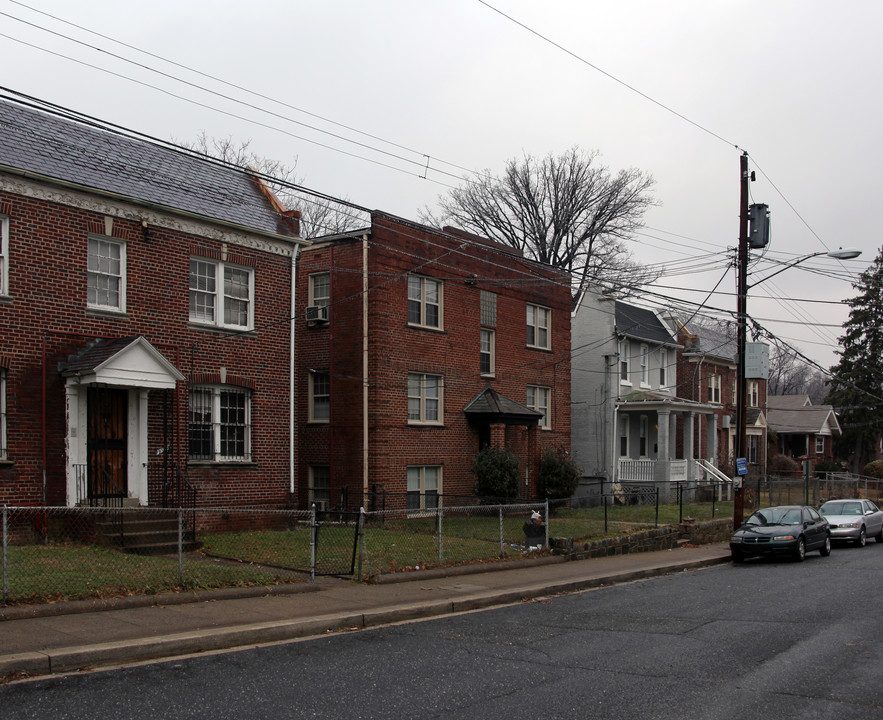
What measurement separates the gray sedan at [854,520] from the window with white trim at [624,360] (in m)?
11.9

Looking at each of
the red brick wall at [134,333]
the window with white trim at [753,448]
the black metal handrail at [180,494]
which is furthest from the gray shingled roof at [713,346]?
the black metal handrail at [180,494]

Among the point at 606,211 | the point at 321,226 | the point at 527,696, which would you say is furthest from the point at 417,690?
the point at 606,211

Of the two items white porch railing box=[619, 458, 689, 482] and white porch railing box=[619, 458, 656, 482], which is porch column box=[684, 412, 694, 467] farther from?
white porch railing box=[619, 458, 656, 482]

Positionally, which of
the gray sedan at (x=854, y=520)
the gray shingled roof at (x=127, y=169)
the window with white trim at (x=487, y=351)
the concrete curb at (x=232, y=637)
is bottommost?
the gray sedan at (x=854, y=520)

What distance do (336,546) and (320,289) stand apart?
10.0 m

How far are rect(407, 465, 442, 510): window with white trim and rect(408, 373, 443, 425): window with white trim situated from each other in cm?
140

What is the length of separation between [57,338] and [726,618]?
12.7 metres

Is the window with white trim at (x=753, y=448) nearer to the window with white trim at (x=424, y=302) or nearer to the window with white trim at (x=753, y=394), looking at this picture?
the window with white trim at (x=753, y=394)

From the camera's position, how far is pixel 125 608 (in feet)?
36.7

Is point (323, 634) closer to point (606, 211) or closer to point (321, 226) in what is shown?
point (321, 226)

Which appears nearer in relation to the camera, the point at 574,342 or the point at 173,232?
the point at 173,232

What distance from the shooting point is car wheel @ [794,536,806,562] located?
20578 mm

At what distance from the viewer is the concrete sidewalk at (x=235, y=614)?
356 inches

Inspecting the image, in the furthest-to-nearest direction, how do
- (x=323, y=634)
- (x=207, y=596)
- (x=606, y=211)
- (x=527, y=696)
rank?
(x=606, y=211)
(x=207, y=596)
(x=323, y=634)
(x=527, y=696)
